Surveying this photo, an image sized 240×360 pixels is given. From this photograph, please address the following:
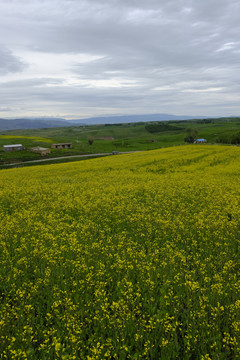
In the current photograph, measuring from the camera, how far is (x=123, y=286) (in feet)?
24.5

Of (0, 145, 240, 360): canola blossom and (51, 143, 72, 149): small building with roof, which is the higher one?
(51, 143, 72, 149): small building with roof

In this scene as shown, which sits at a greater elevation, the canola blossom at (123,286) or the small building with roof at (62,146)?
the small building with roof at (62,146)

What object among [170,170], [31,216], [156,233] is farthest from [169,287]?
[170,170]

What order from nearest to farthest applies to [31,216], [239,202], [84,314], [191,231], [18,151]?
1. [84,314]
2. [191,231]
3. [31,216]
4. [239,202]
5. [18,151]

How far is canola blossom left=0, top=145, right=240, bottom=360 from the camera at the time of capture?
560 centimetres

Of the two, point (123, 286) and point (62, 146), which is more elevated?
point (62, 146)

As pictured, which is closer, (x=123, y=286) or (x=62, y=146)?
(x=123, y=286)

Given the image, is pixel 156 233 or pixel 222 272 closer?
pixel 222 272

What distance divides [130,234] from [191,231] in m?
3.12

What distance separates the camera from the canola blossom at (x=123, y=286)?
560 cm

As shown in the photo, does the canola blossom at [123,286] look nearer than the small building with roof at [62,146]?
Yes

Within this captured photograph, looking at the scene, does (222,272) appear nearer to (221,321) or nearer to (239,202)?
(221,321)

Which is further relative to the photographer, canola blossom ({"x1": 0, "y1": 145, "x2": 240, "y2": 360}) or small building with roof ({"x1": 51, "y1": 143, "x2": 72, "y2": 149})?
small building with roof ({"x1": 51, "y1": 143, "x2": 72, "y2": 149})

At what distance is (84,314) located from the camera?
6488mm
